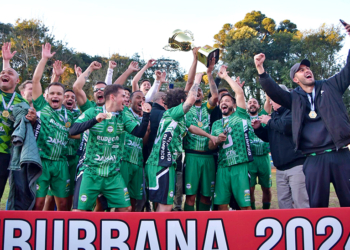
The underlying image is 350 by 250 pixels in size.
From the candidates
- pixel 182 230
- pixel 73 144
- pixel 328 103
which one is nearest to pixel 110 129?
pixel 73 144

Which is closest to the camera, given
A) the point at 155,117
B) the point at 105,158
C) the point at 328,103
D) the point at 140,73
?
the point at 328,103

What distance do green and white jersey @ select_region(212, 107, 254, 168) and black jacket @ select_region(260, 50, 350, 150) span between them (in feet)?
4.17

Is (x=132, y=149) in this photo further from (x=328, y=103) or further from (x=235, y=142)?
(x=328, y=103)

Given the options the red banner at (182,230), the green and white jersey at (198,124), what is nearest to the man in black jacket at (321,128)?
the red banner at (182,230)

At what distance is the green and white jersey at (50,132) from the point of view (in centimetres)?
481

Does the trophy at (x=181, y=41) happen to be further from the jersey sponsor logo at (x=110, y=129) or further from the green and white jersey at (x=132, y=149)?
the jersey sponsor logo at (x=110, y=129)

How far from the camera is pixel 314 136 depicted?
3.85 meters

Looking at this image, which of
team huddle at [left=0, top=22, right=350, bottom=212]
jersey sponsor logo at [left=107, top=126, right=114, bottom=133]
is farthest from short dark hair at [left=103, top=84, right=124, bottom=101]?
jersey sponsor logo at [left=107, top=126, right=114, bottom=133]

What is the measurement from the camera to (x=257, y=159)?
6562 mm

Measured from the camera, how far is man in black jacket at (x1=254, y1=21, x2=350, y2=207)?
12.0ft

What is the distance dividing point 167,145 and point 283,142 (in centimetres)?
194

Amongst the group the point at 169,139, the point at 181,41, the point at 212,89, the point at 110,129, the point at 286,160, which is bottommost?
the point at 286,160

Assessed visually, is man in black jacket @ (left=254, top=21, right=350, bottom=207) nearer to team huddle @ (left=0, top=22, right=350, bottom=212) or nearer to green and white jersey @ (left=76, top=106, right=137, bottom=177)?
team huddle @ (left=0, top=22, right=350, bottom=212)

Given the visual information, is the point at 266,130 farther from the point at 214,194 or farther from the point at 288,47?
the point at 288,47
